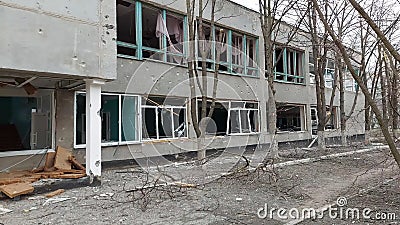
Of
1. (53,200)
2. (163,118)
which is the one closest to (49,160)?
(53,200)

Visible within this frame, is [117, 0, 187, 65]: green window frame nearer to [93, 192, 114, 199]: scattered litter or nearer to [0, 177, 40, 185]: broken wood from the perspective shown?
[0, 177, 40, 185]: broken wood

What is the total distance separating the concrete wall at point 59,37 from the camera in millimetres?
7523

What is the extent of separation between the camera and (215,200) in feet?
23.7

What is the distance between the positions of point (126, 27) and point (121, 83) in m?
4.16

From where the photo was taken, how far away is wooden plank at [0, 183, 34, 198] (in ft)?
24.1

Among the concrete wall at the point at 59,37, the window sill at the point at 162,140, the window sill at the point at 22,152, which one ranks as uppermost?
the concrete wall at the point at 59,37

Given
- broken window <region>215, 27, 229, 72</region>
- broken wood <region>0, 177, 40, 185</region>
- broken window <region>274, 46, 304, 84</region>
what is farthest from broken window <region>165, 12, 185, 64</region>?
broken window <region>274, 46, 304, 84</region>

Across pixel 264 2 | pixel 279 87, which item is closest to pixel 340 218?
pixel 264 2

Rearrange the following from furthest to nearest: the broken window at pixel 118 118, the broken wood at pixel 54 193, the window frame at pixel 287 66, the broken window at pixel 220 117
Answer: the window frame at pixel 287 66
the broken window at pixel 220 117
the broken window at pixel 118 118
the broken wood at pixel 54 193

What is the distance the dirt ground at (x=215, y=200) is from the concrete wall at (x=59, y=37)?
2.91 metres

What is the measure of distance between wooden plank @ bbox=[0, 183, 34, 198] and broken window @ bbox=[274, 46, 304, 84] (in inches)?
606

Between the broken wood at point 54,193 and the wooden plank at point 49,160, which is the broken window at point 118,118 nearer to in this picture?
the wooden plank at point 49,160

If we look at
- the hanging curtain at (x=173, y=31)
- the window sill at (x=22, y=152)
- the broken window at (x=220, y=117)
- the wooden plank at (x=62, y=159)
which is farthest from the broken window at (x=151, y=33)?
the window sill at (x=22, y=152)

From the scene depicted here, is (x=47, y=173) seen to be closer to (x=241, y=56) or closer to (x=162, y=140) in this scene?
(x=162, y=140)
